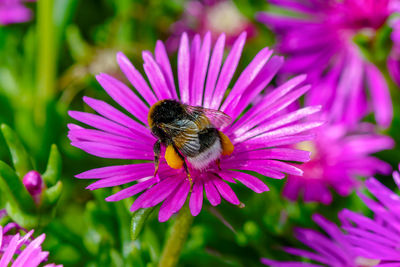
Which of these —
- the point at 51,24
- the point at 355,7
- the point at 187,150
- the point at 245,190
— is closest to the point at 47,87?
the point at 51,24

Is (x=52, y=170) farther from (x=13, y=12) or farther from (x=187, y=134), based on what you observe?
(x=13, y=12)

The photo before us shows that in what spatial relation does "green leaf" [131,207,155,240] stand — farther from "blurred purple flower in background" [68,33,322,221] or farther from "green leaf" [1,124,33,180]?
"green leaf" [1,124,33,180]

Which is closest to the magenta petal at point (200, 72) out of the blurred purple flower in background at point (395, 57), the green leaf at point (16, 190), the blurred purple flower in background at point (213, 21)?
the green leaf at point (16, 190)

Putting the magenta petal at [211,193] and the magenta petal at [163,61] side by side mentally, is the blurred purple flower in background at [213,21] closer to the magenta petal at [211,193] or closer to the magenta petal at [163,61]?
the magenta petal at [163,61]

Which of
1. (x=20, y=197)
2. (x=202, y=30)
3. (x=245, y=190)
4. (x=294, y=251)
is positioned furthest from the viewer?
(x=202, y=30)

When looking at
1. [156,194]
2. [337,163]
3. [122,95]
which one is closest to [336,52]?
[337,163]

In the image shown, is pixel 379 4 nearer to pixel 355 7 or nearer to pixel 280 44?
pixel 355 7
